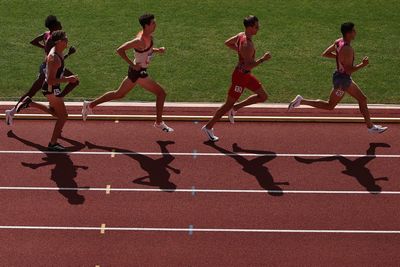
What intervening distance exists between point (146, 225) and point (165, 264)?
1.04 m

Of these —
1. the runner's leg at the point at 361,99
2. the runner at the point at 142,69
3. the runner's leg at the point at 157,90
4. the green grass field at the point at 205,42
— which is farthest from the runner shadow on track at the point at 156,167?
the runner's leg at the point at 361,99

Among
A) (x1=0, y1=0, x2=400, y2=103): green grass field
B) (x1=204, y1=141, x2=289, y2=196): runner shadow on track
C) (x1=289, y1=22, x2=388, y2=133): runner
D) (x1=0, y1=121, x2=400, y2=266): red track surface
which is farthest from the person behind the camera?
(x1=0, y1=0, x2=400, y2=103): green grass field

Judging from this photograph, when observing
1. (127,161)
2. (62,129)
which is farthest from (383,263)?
(62,129)

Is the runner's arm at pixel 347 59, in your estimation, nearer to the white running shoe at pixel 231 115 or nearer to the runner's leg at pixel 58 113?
the white running shoe at pixel 231 115

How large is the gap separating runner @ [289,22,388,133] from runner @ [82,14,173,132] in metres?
2.35

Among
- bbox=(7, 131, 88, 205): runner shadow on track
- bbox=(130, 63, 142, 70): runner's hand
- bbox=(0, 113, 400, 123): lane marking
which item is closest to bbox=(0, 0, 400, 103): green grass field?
bbox=(0, 113, 400, 123): lane marking

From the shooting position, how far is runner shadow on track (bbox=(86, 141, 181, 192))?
525 inches

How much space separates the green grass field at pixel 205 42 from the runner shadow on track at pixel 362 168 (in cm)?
234

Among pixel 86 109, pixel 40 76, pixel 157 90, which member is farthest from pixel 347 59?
pixel 40 76

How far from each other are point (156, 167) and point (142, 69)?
175 cm

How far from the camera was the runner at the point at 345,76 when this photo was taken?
1397 cm

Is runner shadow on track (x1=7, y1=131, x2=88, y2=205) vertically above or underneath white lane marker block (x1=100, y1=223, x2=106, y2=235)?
above

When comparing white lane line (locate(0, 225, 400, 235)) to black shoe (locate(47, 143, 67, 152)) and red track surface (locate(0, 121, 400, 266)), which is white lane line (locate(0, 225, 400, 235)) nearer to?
red track surface (locate(0, 121, 400, 266))

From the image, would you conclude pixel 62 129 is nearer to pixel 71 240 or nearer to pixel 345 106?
pixel 71 240
